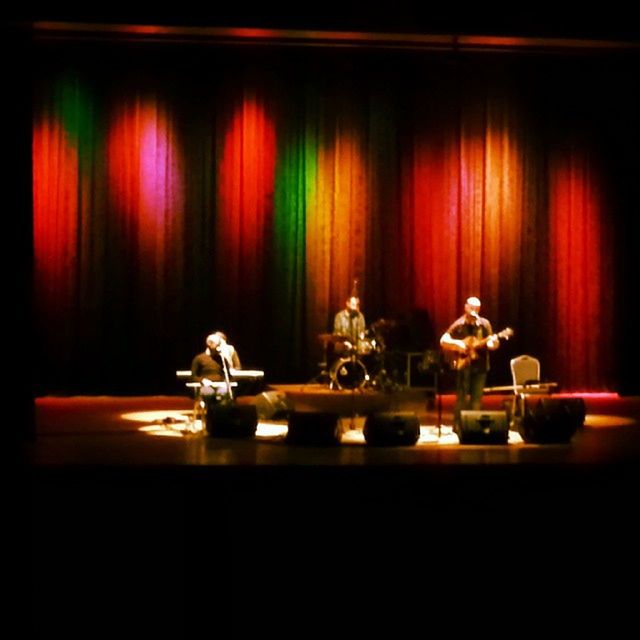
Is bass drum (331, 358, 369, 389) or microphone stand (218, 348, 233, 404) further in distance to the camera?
bass drum (331, 358, 369, 389)

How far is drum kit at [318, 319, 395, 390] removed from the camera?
12.1 m

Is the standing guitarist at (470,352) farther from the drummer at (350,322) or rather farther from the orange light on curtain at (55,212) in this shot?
the orange light on curtain at (55,212)

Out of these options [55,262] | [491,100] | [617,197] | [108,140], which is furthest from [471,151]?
[55,262]

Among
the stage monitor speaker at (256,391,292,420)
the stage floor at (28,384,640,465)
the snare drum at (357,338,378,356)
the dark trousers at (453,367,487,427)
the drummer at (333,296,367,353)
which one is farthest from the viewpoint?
the drummer at (333,296,367,353)

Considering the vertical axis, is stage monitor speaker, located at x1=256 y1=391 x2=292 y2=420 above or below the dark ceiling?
below

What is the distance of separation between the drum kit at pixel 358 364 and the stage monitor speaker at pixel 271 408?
4.43 feet

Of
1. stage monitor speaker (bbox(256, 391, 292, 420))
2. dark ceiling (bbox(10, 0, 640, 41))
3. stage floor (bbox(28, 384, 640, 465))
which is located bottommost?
stage floor (bbox(28, 384, 640, 465))

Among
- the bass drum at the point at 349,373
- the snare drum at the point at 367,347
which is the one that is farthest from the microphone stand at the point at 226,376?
the snare drum at the point at 367,347

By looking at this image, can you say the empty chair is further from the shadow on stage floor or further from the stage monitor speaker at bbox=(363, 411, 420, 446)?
the shadow on stage floor

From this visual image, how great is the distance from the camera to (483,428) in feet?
28.5

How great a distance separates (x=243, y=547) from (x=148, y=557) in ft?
1.82

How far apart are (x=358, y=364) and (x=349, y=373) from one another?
0.19 m

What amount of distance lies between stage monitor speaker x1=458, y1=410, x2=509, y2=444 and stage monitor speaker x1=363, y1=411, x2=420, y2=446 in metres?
0.41

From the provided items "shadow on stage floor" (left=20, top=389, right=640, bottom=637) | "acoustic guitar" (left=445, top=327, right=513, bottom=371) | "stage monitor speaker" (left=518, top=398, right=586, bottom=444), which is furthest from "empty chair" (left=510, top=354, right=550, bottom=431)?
"shadow on stage floor" (left=20, top=389, right=640, bottom=637)
